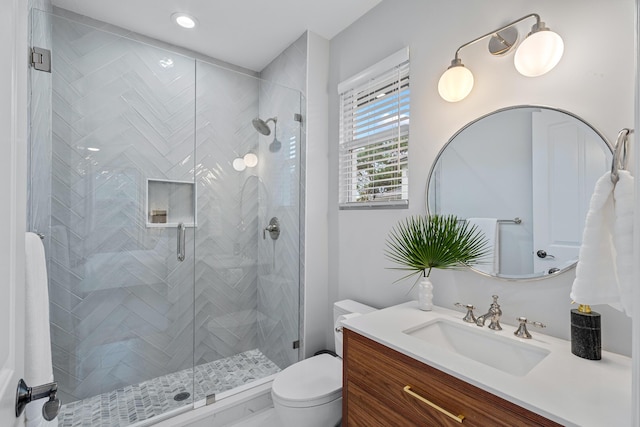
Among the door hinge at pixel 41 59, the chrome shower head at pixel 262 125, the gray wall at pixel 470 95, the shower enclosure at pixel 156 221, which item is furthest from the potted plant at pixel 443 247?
the door hinge at pixel 41 59

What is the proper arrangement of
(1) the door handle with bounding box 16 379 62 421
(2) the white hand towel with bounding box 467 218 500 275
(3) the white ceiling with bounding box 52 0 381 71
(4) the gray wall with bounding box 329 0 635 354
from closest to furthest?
(1) the door handle with bounding box 16 379 62 421 < (4) the gray wall with bounding box 329 0 635 354 < (2) the white hand towel with bounding box 467 218 500 275 < (3) the white ceiling with bounding box 52 0 381 71

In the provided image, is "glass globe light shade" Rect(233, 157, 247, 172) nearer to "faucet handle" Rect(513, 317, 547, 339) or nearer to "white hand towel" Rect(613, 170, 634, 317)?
"faucet handle" Rect(513, 317, 547, 339)

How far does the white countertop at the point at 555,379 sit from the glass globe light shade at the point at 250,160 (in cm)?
152

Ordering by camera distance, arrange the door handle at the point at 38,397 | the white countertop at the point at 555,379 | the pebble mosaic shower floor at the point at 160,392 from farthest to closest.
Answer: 1. the pebble mosaic shower floor at the point at 160,392
2. the white countertop at the point at 555,379
3. the door handle at the point at 38,397

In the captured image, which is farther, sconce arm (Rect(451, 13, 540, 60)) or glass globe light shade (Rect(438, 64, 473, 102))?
glass globe light shade (Rect(438, 64, 473, 102))

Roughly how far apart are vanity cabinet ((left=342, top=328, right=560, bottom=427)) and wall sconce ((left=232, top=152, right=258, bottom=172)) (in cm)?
145

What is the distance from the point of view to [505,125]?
51.6 inches

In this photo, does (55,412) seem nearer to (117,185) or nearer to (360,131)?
(117,185)

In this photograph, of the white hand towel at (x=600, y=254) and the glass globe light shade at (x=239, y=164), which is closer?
the white hand towel at (x=600, y=254)

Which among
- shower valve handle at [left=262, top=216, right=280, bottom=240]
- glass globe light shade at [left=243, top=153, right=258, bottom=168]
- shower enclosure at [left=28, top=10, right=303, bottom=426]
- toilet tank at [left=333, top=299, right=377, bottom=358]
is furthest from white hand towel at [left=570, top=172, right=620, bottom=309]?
glass globe light shade at [left=243, top=153, right=258, bottom=168]

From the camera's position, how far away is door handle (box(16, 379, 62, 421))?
584 millimetres

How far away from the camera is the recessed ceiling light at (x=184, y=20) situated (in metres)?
2.02

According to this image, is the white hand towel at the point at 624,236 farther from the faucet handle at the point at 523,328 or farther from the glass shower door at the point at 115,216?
the glass shower door at the point at 115,216

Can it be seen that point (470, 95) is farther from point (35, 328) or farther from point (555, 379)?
point (35, 328)
